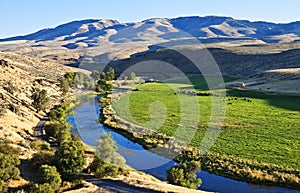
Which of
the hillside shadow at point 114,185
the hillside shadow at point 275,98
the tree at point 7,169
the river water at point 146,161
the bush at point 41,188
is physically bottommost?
the river water at point 146,161

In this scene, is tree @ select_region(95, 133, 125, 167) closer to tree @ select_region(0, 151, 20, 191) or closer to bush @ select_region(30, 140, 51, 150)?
bush @ select_region(30, 140, 51, 150)

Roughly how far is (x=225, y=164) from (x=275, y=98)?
5404 cm

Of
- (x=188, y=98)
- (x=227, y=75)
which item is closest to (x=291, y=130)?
(x=188, y=98)

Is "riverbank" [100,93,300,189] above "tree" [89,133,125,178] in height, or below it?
below

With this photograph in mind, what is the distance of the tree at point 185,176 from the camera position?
35.1 meters

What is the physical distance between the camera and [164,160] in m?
44.3

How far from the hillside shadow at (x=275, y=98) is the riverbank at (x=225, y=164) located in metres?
36.1

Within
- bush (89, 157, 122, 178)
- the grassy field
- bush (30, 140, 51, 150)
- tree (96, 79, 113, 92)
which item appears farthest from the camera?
tree (96, 79, 113, 92)

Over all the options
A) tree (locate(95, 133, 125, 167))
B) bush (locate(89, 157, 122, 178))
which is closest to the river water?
tree (locate(95, 133, 125, 167))

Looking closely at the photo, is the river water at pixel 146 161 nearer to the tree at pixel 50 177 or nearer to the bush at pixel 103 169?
the bush at pixel 103 169

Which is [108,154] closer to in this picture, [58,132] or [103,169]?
[103,169]

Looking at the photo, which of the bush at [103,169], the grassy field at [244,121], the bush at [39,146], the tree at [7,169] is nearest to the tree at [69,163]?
the bush at [103,169]

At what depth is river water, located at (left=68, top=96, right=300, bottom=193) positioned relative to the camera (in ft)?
116

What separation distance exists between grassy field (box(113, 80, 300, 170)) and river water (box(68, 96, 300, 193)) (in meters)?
6.45
